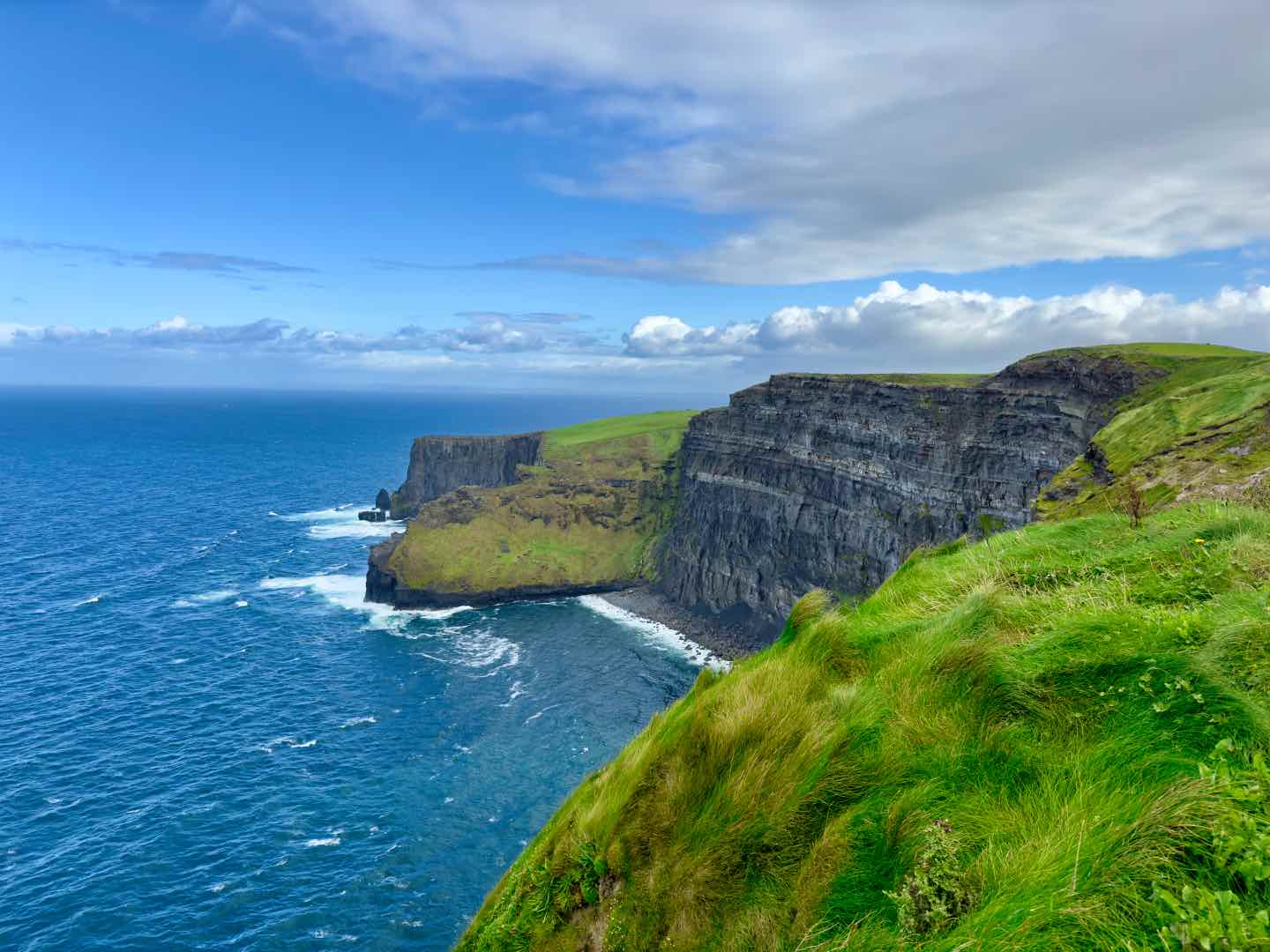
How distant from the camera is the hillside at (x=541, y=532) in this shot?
85.6 meters

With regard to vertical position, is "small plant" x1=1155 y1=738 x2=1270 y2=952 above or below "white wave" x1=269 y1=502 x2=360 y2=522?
above

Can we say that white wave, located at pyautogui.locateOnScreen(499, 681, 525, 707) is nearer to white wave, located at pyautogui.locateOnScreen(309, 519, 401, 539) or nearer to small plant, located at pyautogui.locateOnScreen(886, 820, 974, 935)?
small plant, located at pyautogui.locateOnScreen(886, 820, 974, 935)

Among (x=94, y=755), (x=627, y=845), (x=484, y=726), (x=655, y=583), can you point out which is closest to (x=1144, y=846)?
(x=627, y=845)

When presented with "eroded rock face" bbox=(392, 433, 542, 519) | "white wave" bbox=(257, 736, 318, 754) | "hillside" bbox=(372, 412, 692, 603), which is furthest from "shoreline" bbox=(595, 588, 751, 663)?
"eroded rock face" bbox=(392, 433, 542, 519)

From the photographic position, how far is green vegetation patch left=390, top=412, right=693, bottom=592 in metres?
86.6

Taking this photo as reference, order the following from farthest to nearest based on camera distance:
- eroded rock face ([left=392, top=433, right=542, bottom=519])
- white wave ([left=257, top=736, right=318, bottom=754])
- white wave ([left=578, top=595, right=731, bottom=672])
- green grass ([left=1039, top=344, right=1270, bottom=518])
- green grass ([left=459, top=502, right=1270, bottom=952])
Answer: eroded rock face ([left=392, top=433, right=542, bottom=519]) → white wave ([left=578, top=595, right=731, bottom=672]) → white wave ([left=257, top=736, right=318, bottom=754]) → green grass ([left=1039, top=344, right=1270, bottom=518]) → green grass ([left=459, top=502, right=1270, bottom=952])

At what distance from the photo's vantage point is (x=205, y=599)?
257ft

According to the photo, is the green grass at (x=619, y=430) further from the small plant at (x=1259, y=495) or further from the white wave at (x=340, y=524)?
the small plant at (x=1259, y=495)

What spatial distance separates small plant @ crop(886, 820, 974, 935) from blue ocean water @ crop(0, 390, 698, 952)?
3447 cm

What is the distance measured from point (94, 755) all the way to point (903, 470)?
6821cm

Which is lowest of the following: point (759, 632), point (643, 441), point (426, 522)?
point (759, 632)

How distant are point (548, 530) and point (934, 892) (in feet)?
305

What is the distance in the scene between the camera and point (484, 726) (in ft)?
175

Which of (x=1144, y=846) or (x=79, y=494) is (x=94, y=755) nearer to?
(x=1144, y=846)
